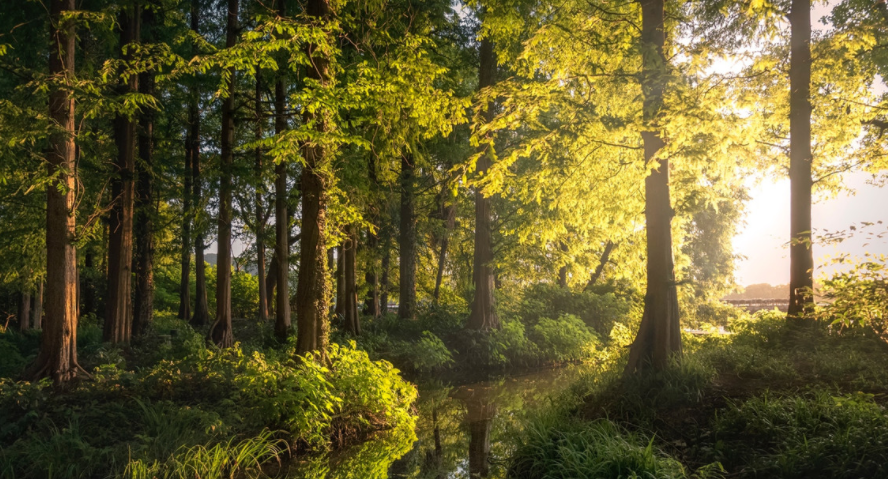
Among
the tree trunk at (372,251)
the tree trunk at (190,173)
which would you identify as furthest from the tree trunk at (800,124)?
the tree trunk at (190,173)

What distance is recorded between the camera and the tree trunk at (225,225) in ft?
40.0

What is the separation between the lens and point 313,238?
27.7 feet

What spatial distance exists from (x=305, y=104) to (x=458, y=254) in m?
17.2

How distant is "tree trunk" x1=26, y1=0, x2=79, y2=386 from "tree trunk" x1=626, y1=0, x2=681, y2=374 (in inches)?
349

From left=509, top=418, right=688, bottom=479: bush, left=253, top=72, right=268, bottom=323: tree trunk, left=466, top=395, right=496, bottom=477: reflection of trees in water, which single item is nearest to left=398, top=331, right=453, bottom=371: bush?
left=466, top=395, right=496, bottom=477: reflection of trees in water

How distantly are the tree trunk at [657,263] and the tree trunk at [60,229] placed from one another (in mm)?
8863

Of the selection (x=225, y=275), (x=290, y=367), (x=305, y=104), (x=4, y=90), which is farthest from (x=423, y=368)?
(x=4, y=90)

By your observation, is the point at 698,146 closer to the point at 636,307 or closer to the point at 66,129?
the point at 66,129

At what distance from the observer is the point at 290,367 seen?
322 inches

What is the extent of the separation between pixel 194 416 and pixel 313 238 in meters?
3.06

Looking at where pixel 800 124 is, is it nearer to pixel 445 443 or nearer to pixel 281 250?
pixel 445 443

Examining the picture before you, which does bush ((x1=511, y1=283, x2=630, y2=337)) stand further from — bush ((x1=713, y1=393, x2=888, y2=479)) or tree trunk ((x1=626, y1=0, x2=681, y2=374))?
bush ((x1=713, y1=393, x2=888, y2=479))

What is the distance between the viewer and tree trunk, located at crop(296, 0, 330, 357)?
8406 millimetres

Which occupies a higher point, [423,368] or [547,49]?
[547,49]
